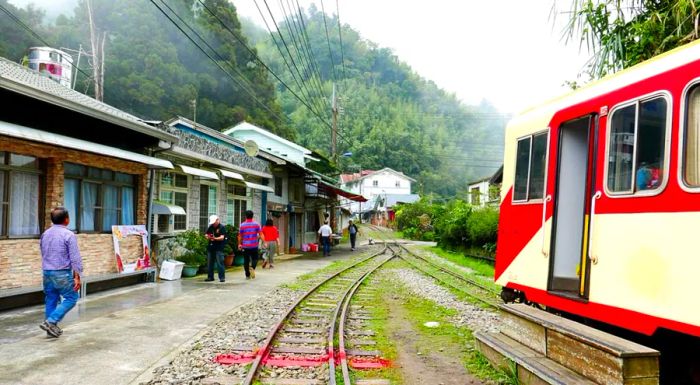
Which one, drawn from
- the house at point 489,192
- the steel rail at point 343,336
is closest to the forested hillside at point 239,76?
the steel rail at point 343,336

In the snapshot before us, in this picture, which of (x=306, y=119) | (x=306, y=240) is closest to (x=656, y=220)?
(x=306, y=240)

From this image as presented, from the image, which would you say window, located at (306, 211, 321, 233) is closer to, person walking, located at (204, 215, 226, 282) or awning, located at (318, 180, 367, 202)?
awning, located at (318, 180, 367, 202)

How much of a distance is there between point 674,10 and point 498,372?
5537mm

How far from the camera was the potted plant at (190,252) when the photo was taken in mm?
14992

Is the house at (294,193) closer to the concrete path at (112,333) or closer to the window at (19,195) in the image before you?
the concrete path at (112,333)

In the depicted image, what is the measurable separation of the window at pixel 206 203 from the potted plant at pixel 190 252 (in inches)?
85.6

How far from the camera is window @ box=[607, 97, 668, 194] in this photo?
4367mm

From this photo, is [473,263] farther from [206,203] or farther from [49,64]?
[49,64]

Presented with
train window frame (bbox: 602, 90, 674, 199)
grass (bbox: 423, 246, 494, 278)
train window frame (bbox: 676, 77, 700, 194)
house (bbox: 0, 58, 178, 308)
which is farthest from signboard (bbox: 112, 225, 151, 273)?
grass (bbox: 423, 246, 494, 278)

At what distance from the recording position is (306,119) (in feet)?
210

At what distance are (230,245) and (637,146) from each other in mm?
14653

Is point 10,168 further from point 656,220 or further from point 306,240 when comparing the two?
point 306,240

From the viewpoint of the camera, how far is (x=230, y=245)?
57.9ft

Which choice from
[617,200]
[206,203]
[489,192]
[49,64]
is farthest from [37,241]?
[489,192]
